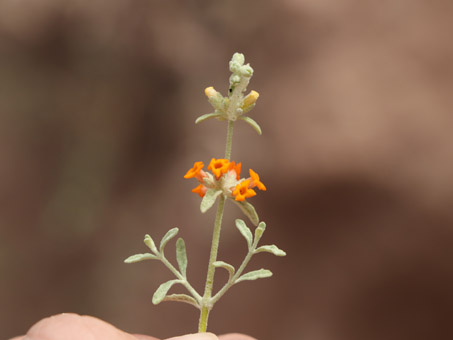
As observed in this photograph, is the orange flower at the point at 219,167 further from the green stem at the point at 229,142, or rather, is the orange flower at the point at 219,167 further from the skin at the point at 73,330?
the skin at the point at 73,330

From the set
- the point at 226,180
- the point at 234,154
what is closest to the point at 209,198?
the point at 226,180

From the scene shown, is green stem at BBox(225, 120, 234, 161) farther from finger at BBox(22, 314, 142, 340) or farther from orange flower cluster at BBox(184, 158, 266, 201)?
finger at BBox(22, 314, 142, 340)

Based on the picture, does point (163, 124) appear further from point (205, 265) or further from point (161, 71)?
point (205, 265)

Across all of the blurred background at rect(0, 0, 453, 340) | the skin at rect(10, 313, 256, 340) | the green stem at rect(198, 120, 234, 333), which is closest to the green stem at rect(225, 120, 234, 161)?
the green stem at rect(198, 120, 234, 333)

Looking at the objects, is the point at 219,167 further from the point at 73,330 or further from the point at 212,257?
the point at 73,330

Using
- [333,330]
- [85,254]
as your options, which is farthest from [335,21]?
[85,254]

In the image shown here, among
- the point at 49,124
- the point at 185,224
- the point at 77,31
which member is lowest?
the point at 185,224
